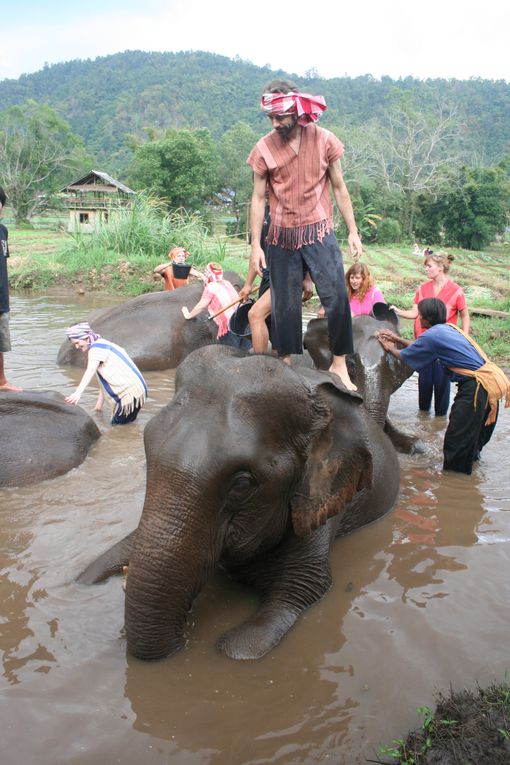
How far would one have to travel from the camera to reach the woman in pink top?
702cm

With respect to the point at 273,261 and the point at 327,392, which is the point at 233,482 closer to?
the point at 327,392

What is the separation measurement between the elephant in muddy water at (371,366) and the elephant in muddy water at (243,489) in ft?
8.38

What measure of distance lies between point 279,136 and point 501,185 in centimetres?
4400

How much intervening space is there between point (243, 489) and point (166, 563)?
0.42m

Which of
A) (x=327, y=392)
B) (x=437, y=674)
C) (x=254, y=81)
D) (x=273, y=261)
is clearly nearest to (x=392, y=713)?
(x=437, y=674)

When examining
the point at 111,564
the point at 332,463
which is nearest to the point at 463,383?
the point at 332,463

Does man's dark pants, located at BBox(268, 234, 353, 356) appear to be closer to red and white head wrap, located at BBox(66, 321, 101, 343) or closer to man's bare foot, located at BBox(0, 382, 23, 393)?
man's bare foot, located at BBox(0, 382, 23, 393)

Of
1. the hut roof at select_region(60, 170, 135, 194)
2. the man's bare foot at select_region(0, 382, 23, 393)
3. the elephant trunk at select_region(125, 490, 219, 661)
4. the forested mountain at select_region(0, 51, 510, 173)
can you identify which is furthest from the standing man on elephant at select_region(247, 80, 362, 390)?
the forested mountain at select_region(0, 51, 510, 173)

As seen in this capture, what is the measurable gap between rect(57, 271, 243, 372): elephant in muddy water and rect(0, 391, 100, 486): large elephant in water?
320cm

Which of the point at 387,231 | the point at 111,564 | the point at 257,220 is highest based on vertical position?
the point at 257,220

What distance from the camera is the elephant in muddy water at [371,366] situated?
583 centimetres

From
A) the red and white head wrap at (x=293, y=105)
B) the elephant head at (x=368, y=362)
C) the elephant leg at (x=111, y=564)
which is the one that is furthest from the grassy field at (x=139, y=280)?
the elephant leg at (x=111, y=564)

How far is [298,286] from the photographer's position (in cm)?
459

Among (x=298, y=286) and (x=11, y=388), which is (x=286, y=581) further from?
(x=11, y=388)
